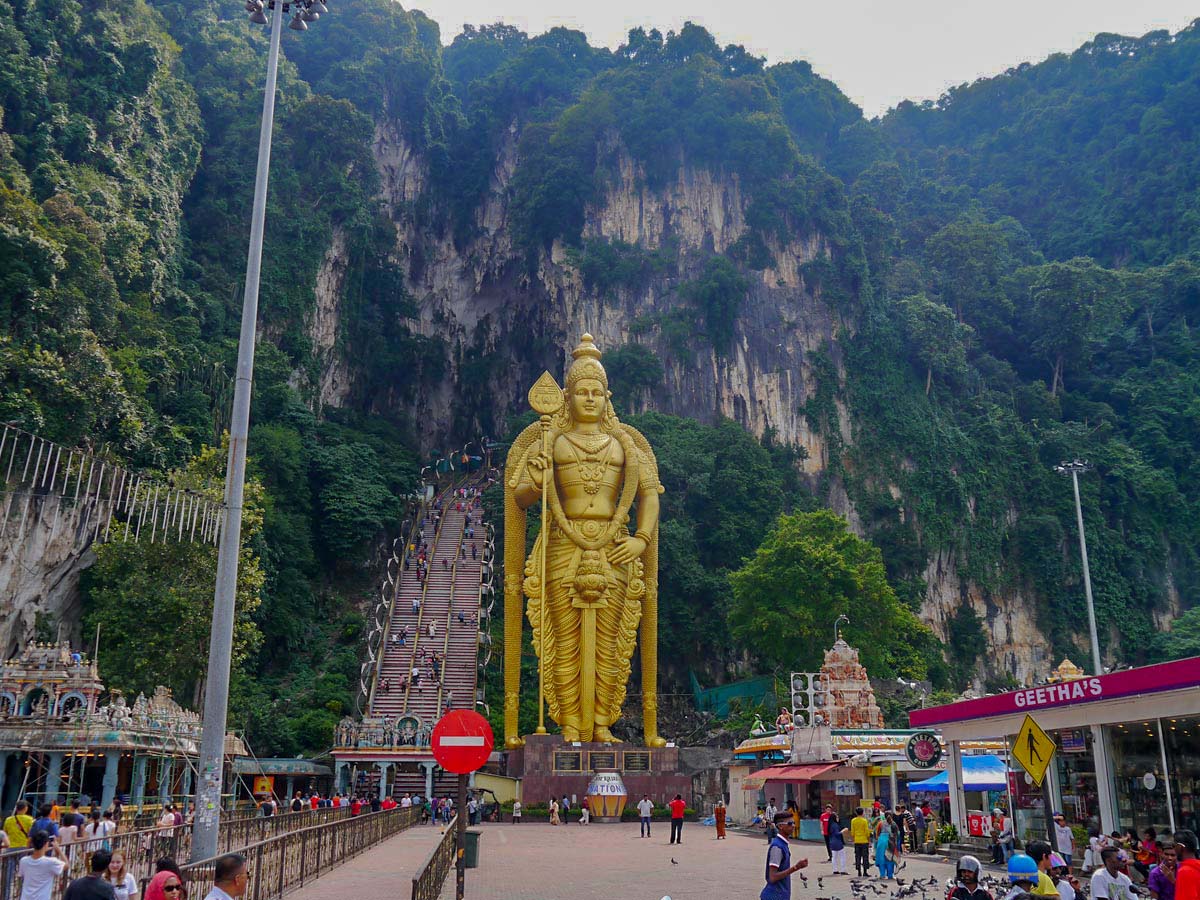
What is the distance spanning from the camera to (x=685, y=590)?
124 feet

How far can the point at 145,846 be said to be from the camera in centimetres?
941

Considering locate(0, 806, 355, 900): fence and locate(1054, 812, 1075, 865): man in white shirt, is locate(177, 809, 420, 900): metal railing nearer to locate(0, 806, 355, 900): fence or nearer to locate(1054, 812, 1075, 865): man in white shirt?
locate(0, 806, 355, 900): fence

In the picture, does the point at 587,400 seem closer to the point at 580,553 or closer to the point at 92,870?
the point at 580,553

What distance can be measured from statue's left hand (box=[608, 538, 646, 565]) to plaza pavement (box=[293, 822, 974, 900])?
7.31m

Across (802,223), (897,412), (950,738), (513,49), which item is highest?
(513,49)

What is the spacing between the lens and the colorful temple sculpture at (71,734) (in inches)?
705

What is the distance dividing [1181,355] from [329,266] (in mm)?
42347

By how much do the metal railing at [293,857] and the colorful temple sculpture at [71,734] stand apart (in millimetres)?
5793

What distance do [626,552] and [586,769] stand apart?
5275mm

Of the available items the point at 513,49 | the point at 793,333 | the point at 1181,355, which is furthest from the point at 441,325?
the point at 1181,355

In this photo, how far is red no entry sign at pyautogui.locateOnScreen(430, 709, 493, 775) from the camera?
7.67 m

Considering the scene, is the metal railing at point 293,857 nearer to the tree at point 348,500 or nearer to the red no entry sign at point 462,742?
the red no entry sign at point 462,742

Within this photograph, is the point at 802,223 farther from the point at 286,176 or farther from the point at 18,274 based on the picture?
the point at 18,274

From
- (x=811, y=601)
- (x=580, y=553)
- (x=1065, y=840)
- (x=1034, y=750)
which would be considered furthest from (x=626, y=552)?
(x=1034, y=750)
